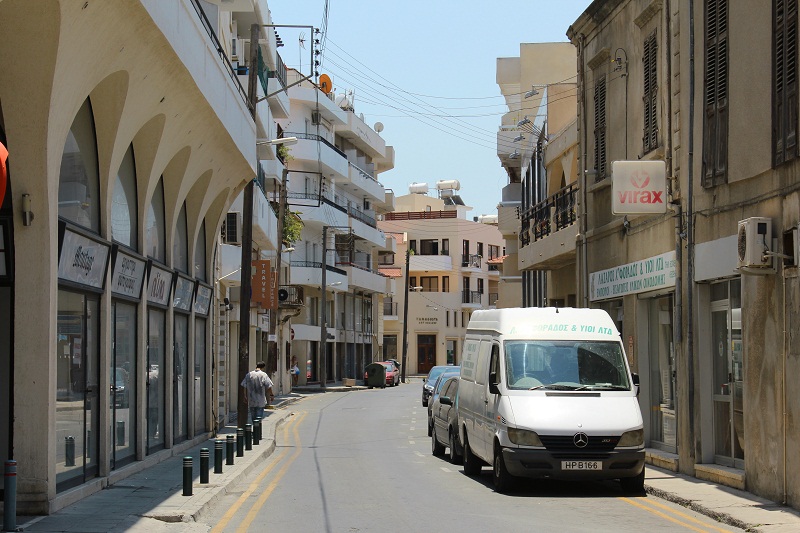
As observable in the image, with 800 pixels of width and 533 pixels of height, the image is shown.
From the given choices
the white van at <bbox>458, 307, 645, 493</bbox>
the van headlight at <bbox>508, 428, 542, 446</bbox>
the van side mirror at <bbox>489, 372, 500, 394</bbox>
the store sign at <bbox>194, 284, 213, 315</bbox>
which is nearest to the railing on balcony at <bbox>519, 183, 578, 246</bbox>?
the store sign at <bbox>194, 284, 213, 315</bbox>

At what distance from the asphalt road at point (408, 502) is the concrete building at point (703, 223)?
1.68 metres

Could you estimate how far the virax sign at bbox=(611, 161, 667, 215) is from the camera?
58.7 ft

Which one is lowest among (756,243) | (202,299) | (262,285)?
(202,299)

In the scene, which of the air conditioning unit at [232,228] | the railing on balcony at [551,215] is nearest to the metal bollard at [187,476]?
the railing on balcony at [551,215]

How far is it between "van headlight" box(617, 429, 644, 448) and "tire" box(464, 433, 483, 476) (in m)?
3.33

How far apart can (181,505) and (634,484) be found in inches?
233

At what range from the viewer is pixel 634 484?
15.5 meters

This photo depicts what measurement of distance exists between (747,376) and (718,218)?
2422 millimetres

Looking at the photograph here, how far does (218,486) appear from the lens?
1552 centimetres

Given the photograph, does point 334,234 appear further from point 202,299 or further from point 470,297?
point 202,299

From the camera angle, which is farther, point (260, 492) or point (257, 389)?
point (257, 389)

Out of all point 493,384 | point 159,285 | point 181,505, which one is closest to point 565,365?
point 493,384

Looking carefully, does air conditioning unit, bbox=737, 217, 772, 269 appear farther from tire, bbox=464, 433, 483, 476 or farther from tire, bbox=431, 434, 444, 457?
tire, bbox=431, 434, 444, 457

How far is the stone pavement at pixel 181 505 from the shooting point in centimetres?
1190
